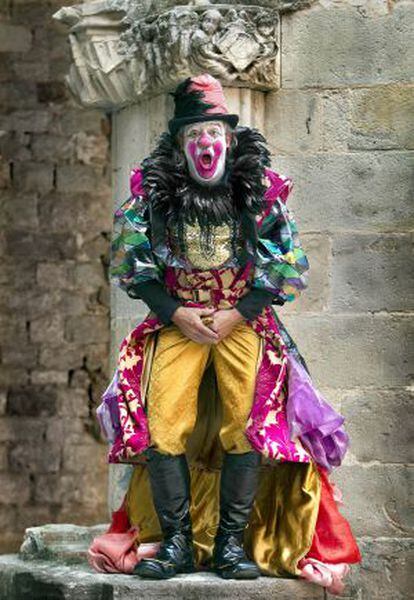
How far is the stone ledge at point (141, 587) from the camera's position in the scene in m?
6.61

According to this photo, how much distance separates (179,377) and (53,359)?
5754 mm

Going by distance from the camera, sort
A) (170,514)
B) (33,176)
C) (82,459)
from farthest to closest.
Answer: (33,176) < (82,459) < (170,514)

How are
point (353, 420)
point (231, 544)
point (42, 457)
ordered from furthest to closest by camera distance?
point (42, 457) < point (353, 420) < point (231, 544)

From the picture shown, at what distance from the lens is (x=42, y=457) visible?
488 inches

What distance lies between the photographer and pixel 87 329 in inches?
490

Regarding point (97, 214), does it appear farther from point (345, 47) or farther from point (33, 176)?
point (345, 47)

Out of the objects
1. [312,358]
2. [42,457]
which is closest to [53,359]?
[42,457]

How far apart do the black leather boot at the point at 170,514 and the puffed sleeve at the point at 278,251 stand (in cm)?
62

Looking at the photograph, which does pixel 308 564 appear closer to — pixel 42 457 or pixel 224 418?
pixel 224 418

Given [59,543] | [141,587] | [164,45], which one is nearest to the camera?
[141,587]

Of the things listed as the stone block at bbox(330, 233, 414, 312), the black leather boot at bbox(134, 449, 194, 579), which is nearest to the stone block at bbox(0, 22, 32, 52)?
the stone block at bbox(330, 233, 414, 312)

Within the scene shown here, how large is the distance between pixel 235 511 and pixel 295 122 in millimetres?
1497

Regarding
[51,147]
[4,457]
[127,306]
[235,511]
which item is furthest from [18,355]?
[235,511]

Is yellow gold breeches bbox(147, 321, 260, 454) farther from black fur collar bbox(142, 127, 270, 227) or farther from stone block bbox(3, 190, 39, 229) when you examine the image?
stone block bbox(3, 190, 39, 229)
